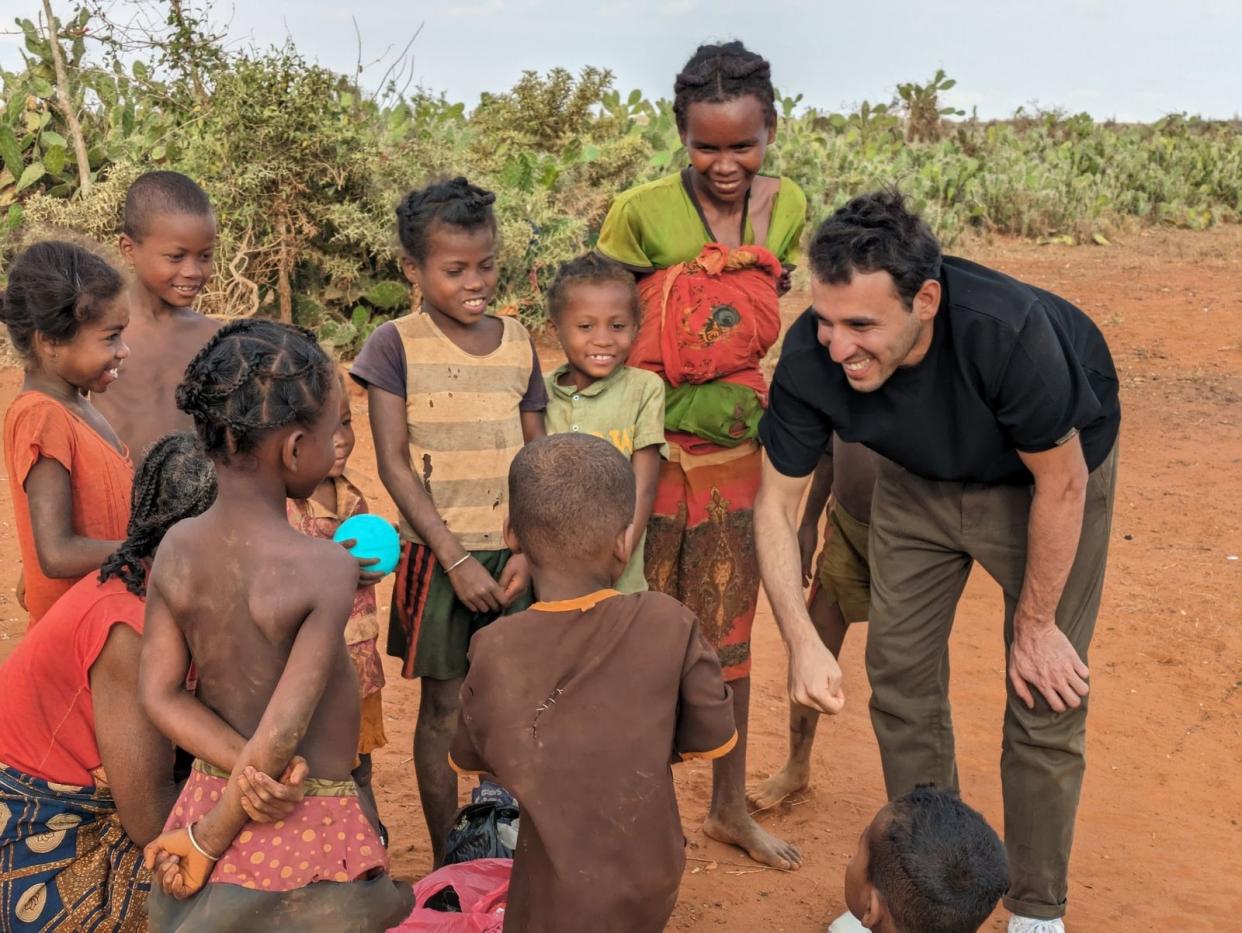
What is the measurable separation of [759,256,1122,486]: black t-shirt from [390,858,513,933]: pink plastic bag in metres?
1.25

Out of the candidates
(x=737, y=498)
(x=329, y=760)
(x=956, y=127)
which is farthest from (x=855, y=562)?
(x=956, y=127)

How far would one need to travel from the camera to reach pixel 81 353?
2869mm

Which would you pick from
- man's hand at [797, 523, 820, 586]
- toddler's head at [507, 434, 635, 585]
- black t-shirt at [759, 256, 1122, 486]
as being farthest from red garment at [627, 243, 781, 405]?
toddler's head at [507, 434, 635, 585]

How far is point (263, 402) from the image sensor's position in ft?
6.99

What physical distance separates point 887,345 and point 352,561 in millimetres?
1301

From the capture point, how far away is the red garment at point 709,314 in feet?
11.2

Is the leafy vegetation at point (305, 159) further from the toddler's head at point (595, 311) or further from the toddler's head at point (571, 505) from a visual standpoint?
the toddler's head at point (571, 505)

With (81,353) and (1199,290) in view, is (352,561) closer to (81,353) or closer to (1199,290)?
(81,353)

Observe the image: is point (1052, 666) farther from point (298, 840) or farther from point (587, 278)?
point (298, 840)

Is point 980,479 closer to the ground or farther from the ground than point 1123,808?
farther from the ground

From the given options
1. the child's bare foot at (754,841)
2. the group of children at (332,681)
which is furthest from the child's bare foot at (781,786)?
the group of children at (332,681)

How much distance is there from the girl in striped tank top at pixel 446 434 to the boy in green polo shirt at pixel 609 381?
131 millimetres

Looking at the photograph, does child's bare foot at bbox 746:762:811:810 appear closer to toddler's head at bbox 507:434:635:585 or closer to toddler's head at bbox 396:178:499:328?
toddler's head at bbox 396:178:499:328

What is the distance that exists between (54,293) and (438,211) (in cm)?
96
